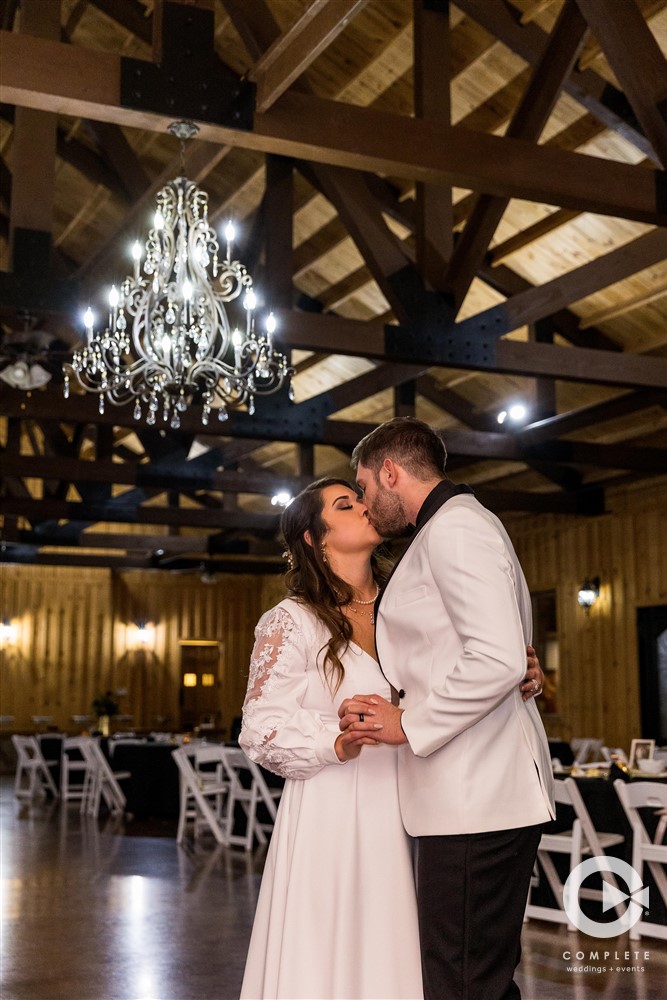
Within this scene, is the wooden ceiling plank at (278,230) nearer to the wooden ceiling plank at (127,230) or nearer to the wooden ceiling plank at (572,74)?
the wooden ceiling plank at (127,230)

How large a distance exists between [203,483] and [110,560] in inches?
328

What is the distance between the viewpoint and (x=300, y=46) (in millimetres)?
4266

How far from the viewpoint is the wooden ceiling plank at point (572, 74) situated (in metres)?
7.61

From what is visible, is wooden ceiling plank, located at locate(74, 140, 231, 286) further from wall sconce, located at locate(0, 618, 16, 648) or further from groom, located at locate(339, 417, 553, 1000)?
wall sconce, located at locate(0, 618, 16, 648)

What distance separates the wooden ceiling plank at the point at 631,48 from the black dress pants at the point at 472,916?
12.4 ft

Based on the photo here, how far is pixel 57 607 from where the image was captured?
861 inches

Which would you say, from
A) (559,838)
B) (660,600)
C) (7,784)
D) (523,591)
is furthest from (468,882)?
(7,784)

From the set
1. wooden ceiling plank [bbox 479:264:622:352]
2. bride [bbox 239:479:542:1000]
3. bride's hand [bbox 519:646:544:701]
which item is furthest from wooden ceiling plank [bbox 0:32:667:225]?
wooden ceiling plank [bbox 479:264:622:352]

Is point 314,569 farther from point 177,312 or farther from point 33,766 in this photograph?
point 33,766

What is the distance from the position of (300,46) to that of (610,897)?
483cm

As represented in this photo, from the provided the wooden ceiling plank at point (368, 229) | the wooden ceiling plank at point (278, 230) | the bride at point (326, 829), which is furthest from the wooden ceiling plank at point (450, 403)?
the bride at point (326, 829)

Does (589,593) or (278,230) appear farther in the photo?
(589,593)

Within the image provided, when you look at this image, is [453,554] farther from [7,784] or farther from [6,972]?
[7,784]

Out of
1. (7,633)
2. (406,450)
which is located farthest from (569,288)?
(7,633)
